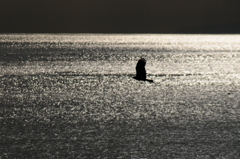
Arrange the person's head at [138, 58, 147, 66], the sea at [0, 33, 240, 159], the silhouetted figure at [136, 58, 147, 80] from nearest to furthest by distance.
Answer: the sea at [0, 33, 240, 159] < the person's head at [138, 58, 147, 66] < the silhouetted figure at [136, 58, 147, 80]

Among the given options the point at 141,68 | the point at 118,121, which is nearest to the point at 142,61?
the point at 141,68

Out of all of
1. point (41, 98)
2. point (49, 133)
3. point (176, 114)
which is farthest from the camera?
point (41, 98)

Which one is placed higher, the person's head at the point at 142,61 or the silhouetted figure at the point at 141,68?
the person's head at the point at 142,61

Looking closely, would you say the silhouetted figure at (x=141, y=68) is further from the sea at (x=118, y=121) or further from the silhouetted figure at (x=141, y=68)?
the sea at (x=118, y=121)

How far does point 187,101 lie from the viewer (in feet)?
147

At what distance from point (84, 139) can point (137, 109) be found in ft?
43.1

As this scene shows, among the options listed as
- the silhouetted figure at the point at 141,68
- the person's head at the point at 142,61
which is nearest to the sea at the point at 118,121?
the silhouetted figure at the point at 141,68

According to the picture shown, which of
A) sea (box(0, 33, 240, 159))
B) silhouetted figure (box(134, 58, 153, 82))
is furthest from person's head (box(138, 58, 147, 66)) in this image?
sea (box(0, 33, 240, 159))

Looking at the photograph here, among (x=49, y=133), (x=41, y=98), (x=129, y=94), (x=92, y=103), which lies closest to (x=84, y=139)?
(x=49, y=133)

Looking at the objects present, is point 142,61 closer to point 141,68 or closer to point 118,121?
point 141,68

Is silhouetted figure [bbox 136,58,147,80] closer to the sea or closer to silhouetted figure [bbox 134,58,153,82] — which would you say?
silhouetted figure [bbox 134,58,153,82]

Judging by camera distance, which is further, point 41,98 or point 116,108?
point 41,98

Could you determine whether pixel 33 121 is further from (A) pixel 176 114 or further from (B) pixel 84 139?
(A) pixel 176 114

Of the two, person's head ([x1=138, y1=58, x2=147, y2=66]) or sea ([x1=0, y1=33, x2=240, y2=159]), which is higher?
person's head ([x1=138, y1=58, x2=147, y2=66])
